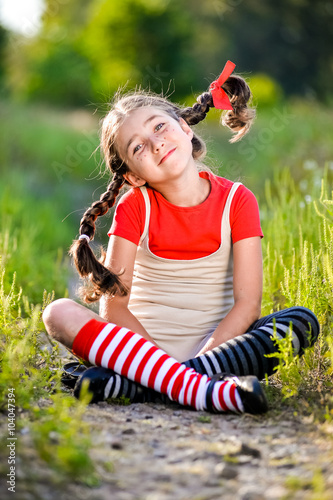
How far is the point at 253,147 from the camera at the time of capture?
8.36m

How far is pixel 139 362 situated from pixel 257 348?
407 mm

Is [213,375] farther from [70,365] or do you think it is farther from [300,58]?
[300,58]

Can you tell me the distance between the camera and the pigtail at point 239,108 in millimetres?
2729

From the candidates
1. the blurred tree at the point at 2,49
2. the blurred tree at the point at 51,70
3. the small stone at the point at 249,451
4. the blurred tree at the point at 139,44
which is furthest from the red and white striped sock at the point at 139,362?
the blurred tree at the point at 139,44

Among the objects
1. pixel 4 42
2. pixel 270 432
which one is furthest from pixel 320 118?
pixel 4 42

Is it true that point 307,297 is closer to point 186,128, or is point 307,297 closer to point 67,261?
point 186,128

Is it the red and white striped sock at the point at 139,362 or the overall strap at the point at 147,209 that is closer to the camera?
the red and white striped sock at the point at 139,362

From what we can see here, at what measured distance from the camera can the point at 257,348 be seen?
2.12 m

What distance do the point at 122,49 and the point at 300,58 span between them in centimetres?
685

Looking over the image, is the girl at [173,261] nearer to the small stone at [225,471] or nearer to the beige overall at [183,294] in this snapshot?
the beige overall at [183,294]

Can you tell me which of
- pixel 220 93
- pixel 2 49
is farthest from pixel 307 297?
pixel 2 49

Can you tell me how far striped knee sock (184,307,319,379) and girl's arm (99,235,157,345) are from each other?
0.92 feet

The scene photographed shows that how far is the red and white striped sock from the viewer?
1.97 meters

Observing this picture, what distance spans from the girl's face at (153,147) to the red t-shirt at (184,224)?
0.11m
